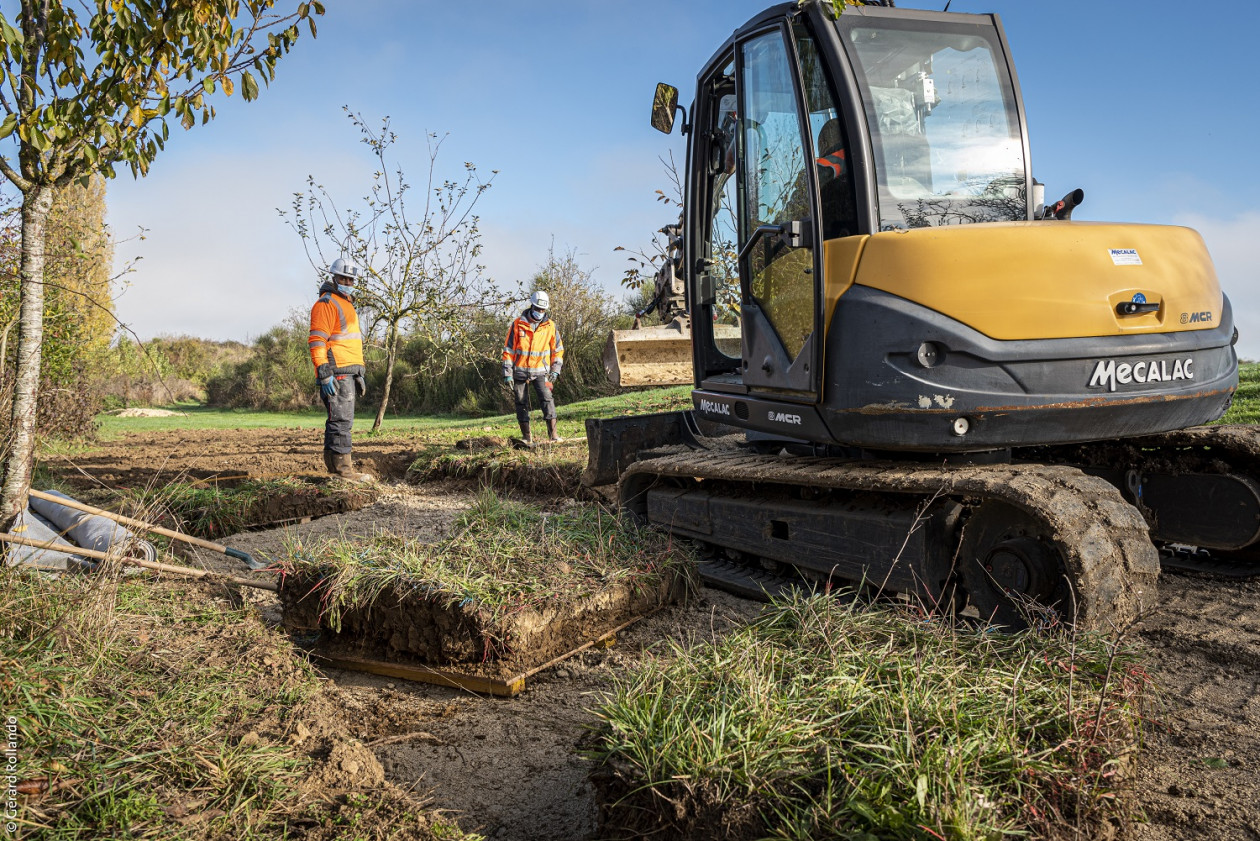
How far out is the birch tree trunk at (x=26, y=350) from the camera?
15.1 ft

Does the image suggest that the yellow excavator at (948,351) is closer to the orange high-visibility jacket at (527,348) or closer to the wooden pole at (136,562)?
the wooden pole at (136,562)

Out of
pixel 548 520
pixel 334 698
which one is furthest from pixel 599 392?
pixel 334 698

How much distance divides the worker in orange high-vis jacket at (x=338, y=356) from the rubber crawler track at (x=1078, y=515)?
6.60 metres

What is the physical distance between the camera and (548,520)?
5.39 meters

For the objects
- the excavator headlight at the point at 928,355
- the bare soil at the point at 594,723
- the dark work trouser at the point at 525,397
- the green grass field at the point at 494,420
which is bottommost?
the bare soil at the point at 594,723

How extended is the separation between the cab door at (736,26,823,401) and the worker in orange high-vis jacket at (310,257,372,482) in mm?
5673

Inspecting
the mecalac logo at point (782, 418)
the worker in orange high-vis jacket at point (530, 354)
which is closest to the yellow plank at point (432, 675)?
the mecalac logo at point (782, 418)

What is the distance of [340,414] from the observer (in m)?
9.41

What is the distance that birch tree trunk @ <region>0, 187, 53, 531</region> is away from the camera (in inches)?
182

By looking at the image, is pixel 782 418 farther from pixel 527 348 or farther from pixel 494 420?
pixel 494 420

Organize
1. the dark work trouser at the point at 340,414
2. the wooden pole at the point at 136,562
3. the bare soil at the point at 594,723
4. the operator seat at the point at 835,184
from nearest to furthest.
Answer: the bare soil at the point at 594,723 → the wooden pole at the point at 136,562 → the operator seat at the point at 835,184 → the dark work trouser at the point at 340,414

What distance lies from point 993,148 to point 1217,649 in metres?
2.63

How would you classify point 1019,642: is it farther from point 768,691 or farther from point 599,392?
point 599,392

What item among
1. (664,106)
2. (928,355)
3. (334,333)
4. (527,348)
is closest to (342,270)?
(334,333)
